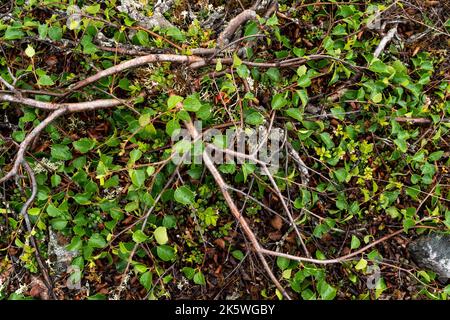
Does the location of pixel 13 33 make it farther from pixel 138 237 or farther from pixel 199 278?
pixel 199 278

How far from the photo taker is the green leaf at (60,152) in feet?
7.89

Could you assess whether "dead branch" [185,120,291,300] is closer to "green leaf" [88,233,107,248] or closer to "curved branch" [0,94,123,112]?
"curved branch" [0,94,123,112]

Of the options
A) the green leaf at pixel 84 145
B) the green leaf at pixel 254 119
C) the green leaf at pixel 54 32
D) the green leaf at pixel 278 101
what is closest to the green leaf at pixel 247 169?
the green leaf at pixel 254 119

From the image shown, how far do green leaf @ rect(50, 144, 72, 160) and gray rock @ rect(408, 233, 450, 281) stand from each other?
2.22m

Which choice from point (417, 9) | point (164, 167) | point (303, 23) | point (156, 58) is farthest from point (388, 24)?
point (164, 167)

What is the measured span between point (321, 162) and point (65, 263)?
1.66 m

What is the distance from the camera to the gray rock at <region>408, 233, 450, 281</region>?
257 cm

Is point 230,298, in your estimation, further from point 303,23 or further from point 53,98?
point 303,23

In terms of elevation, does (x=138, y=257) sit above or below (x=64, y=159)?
below

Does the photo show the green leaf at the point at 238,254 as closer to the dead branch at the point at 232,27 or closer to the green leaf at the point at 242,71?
the green leaf at the point at 242,71

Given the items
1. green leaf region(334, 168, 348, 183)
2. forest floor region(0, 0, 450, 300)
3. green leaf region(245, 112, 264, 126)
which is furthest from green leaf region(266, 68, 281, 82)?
green leaf region(334, 168, 348, 183)

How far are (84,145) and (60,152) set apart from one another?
18 cm

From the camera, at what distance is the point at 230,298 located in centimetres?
251

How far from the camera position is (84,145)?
236 cm
